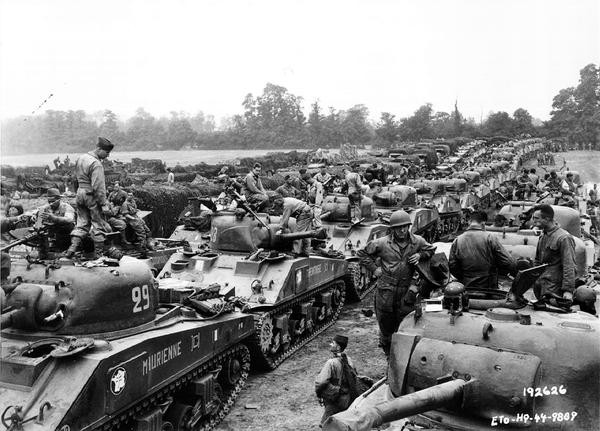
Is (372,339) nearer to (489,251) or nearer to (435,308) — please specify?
(489,251)

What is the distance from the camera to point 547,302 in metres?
6.60

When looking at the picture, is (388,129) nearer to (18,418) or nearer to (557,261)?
(557,261)

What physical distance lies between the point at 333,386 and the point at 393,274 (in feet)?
6.29

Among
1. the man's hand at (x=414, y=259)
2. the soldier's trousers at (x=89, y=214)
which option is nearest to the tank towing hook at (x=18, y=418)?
the soldier's trousers at (x=89, y=214)

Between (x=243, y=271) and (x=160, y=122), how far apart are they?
38.6 m

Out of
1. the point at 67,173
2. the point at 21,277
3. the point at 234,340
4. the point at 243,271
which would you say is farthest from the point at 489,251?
the point at 67,173

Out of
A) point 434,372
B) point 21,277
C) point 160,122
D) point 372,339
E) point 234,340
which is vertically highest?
point 160,122

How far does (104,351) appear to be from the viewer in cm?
633

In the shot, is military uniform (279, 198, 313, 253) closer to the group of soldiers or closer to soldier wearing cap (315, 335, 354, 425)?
the group of soldiers

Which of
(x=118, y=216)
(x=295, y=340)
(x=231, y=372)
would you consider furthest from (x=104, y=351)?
(x=118, y=216)

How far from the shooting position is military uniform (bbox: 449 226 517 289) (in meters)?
7.78

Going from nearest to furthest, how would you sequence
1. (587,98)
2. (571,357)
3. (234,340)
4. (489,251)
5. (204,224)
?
(571,357), (489,251), (234,340), (204,224), (587,98)

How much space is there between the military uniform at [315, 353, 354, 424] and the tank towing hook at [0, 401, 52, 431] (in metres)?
2.78

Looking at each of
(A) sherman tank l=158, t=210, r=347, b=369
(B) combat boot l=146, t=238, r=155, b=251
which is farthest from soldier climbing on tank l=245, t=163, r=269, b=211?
(B) combat boot l=146, t=238, r=155, b=251
